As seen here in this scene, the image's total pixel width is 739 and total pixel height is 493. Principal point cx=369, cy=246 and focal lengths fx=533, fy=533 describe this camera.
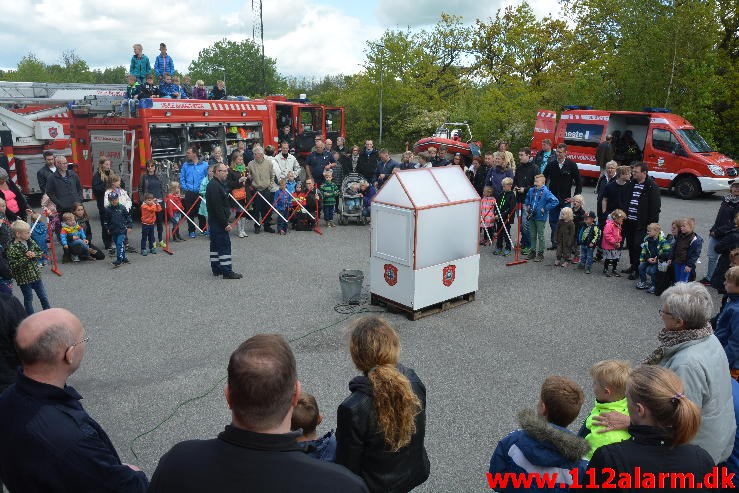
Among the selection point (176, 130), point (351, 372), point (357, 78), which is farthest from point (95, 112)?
point (357, 78)

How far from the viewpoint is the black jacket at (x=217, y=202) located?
9.04 metres

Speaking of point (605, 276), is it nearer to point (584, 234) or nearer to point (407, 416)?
point (584, 234)

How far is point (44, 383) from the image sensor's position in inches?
93.0

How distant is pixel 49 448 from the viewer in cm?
221

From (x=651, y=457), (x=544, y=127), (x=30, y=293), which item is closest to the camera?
Result: (x=651, y=457)

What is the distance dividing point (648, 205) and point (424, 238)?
444 cm

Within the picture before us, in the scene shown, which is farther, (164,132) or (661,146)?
(661,146)

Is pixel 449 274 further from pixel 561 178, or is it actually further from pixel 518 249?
pixel 561 178

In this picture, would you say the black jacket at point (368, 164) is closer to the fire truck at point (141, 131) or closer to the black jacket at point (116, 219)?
the fire truck at point (141, 131)

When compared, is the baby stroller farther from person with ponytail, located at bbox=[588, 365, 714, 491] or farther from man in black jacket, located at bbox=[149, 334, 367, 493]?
man in black jacket, located at bbox=[149, 334, 367, 493]

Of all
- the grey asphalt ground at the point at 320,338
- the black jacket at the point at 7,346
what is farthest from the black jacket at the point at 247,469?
the black jacket at the point at 7,346

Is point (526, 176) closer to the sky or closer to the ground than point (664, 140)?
closer to the ground

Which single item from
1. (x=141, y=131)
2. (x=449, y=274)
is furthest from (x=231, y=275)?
(x=141, y=131)

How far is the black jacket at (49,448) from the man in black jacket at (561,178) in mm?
10106
